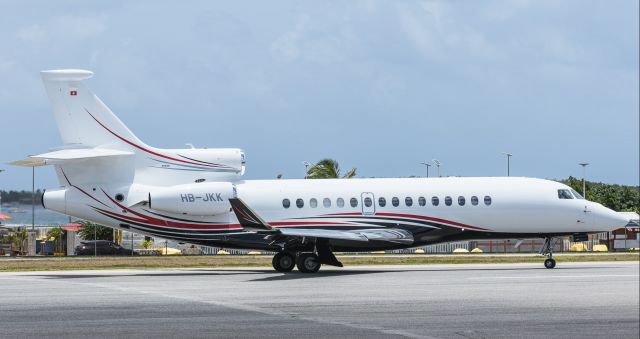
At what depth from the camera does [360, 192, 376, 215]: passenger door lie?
35250mm

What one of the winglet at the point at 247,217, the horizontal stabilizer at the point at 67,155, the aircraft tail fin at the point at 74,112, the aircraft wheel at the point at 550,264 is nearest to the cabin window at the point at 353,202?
the winglet at the point at 247,217

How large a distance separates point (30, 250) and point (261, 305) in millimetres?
55705

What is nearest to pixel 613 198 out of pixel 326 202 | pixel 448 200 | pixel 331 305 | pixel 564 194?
pixel 564 194

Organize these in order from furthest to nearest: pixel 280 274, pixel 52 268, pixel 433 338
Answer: pixel 52 268
pixel 280 274
pixel 433 338

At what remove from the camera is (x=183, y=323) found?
717 inches

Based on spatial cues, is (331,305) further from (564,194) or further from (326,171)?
(326,171)

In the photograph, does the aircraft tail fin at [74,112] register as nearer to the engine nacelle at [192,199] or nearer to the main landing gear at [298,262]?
the engine nacelle at [192,199]

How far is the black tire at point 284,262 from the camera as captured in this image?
114ft

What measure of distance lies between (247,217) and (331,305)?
1149 cm

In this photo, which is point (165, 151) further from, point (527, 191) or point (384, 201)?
point (527, 191)

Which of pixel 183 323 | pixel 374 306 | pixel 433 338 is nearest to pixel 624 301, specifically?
pixel 374 306

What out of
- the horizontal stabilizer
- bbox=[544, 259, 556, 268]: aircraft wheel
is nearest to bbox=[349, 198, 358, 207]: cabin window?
bbox=[544, 259, 556, 268]: aircraft wheel

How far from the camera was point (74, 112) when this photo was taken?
115ft

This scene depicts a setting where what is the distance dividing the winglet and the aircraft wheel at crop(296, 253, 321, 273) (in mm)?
1860
